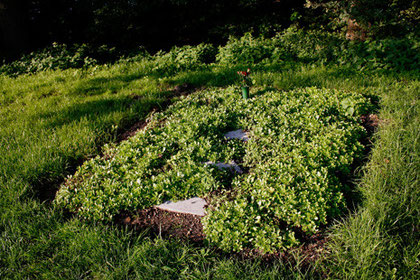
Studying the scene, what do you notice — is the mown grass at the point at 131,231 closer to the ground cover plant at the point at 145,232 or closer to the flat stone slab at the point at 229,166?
the ground cover plant at the point at 145,232

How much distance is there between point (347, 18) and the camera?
7.53 meters

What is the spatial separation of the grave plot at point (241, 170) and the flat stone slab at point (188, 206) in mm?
11

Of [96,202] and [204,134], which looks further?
[204,134]

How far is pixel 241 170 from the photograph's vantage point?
3340 mm

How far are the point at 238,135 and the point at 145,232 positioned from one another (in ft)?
6.68

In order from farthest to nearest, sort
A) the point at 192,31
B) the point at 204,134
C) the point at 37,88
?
1. the point at 192,31
2. the point at 37,88
3. the point at 204,134

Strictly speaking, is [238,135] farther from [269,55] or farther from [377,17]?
[377,17]

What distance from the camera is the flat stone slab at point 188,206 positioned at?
2850 millimetres

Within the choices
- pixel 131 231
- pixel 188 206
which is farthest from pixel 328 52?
pixel 131 231

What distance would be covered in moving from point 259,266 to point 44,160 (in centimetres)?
295

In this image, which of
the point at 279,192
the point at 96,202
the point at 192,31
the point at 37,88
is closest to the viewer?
the point at 279,192

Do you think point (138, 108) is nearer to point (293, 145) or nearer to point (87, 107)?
point (87, 107)

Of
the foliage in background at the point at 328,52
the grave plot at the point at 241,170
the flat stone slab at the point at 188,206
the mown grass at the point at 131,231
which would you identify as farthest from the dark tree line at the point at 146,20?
the flat stone slab at the point at 188,206

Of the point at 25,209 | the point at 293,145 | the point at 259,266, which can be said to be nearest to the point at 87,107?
the point at 25,209
